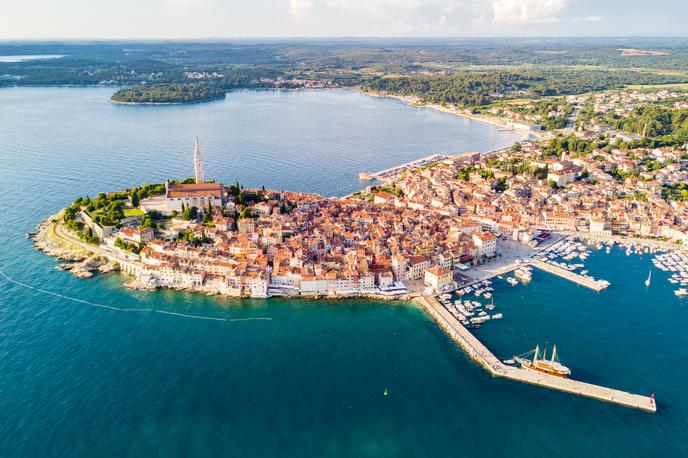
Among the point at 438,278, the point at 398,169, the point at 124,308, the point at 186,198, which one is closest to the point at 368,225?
the point at 438,278

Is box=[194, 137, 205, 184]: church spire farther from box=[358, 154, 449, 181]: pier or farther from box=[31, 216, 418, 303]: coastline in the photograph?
box=[358, 154, 449, 181]: pier

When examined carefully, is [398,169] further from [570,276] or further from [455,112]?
[455,112]

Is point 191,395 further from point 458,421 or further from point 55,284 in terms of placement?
point 55,284

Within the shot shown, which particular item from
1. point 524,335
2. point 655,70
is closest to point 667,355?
point 524,335

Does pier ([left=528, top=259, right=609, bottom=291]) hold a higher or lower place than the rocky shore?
lower

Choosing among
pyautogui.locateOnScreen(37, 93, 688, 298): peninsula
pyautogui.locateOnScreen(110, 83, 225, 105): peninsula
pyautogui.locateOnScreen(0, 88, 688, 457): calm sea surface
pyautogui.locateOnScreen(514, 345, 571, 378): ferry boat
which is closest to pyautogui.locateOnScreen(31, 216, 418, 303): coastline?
pyautogui.locateOnScreen(37, 93, 688, 298): peninsula

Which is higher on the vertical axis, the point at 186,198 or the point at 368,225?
the point at 186,198
